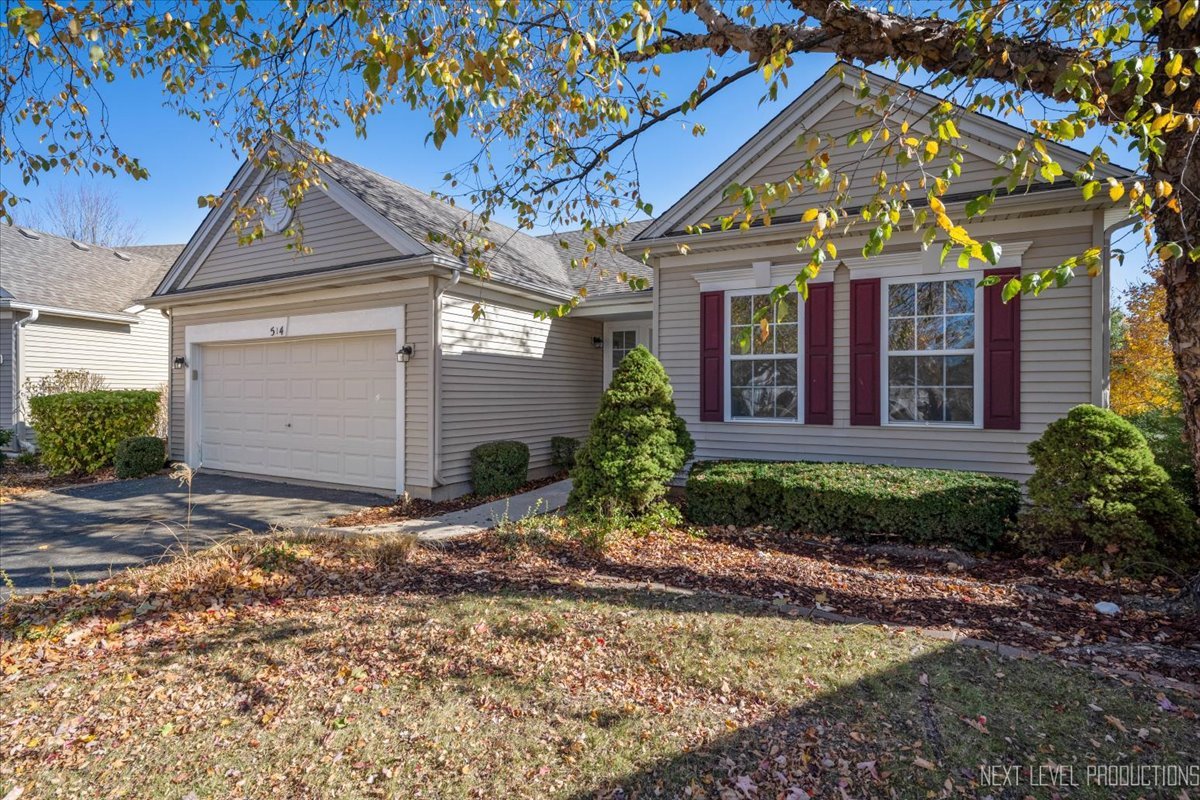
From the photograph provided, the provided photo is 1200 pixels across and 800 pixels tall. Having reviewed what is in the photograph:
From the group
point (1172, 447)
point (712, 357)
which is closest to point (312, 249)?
point (712, 357)

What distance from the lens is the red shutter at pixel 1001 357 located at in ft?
21.9

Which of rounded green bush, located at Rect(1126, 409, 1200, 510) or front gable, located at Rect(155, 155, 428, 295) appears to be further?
front gable, located at Rect(155, 155, 428, 295)

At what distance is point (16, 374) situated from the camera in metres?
12.8

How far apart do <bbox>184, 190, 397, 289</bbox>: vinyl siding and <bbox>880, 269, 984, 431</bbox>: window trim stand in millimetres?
6736

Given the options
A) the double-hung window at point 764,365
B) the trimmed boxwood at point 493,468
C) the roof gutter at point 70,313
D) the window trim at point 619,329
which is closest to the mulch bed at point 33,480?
the roof gutter at point 70,313

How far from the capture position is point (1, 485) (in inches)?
410

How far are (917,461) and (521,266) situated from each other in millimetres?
7078

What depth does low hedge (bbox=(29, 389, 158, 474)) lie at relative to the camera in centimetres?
1103

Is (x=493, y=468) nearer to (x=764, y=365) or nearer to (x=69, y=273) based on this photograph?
(x=764, y=365)

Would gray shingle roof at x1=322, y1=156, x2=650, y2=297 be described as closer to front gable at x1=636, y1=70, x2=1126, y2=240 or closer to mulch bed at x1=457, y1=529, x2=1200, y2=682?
front gable at x1=636, y1=70, x2=1126, y2=240

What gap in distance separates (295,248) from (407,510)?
4.13 m

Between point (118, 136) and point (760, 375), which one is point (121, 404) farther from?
point (760, 375)

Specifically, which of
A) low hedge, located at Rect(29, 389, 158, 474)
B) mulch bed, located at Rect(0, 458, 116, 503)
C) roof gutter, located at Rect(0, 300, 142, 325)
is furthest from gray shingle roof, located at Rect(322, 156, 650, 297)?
roof gutter, located at Rect(0, 300, 142, 325)

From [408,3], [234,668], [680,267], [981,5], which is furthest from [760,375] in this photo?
[234,668]
